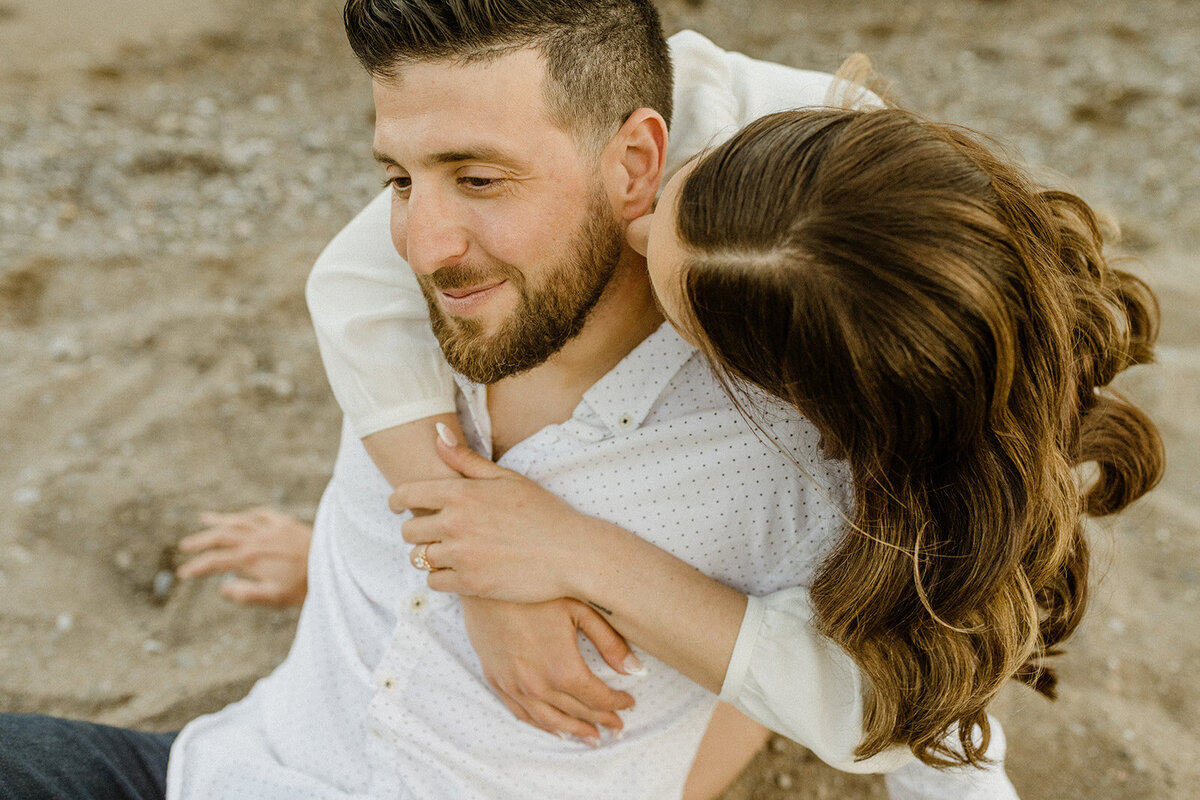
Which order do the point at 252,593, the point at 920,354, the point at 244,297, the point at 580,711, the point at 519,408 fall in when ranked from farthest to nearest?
the point at 244,297 → the point at 252,593 → the point at 519,408 → the point at 580,711 → the point at 920,354

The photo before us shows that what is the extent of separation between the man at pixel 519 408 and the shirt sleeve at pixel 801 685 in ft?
0.60

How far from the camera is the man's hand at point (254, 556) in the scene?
2961mm

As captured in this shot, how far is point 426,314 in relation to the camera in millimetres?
2201

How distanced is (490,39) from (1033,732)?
7.70 feet

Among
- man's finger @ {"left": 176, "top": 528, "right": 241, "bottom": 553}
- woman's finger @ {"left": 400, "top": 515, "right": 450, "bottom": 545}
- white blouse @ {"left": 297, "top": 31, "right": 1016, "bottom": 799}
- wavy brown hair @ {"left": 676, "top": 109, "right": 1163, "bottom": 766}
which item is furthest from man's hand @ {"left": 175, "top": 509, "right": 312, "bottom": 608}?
wavy brown hair @ {"left": 676, "top": 109, "right": 1163, "bottom": 766}

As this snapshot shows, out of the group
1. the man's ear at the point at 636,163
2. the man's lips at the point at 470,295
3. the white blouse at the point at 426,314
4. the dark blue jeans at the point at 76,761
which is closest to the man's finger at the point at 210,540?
the dark blue jeans at the point at 76,761

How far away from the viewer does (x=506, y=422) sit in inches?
84.2

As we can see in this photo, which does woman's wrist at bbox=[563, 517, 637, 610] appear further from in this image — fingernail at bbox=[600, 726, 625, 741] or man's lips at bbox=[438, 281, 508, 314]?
man's lips at bbox=[438, 281, 508, 314]

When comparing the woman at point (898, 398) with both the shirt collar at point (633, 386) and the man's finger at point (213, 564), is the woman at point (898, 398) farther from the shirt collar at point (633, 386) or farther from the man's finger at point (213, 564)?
the man's finger at point (213, 564)

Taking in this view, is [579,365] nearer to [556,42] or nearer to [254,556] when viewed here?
[556,42]

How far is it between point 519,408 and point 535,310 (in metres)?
0.29

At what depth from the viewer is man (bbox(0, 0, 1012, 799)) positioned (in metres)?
1.79

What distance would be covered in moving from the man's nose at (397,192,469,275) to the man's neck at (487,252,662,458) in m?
0.34

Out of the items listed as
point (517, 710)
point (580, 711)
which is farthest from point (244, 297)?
point (580, 711)
